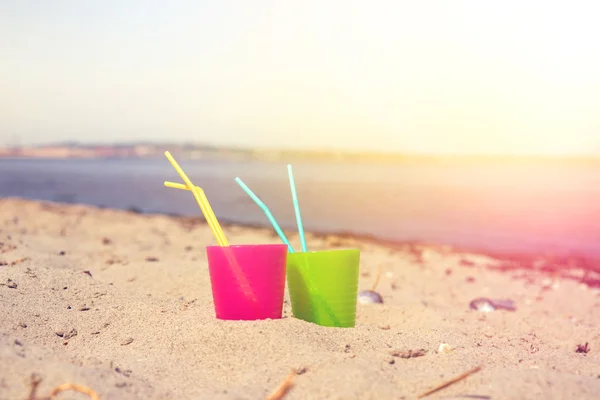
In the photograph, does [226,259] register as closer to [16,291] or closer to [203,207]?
[203,207]

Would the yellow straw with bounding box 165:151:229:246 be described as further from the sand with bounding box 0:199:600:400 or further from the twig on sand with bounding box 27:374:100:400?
the twig on sand with bounding box 27:374:100:400

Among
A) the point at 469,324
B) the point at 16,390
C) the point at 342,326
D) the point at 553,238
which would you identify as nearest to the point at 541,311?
the point at 469,324

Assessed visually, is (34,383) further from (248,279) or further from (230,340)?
(248,279)

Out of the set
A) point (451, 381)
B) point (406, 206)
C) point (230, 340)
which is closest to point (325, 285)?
point (230, 340)

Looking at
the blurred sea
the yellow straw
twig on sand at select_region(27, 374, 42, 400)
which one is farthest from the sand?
the blurred sea

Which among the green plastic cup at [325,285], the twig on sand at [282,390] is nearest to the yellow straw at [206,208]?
the green plastic cup at [325,285]

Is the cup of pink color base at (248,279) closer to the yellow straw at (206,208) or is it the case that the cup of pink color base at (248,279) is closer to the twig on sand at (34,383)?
the yellow straw at (206,208)
